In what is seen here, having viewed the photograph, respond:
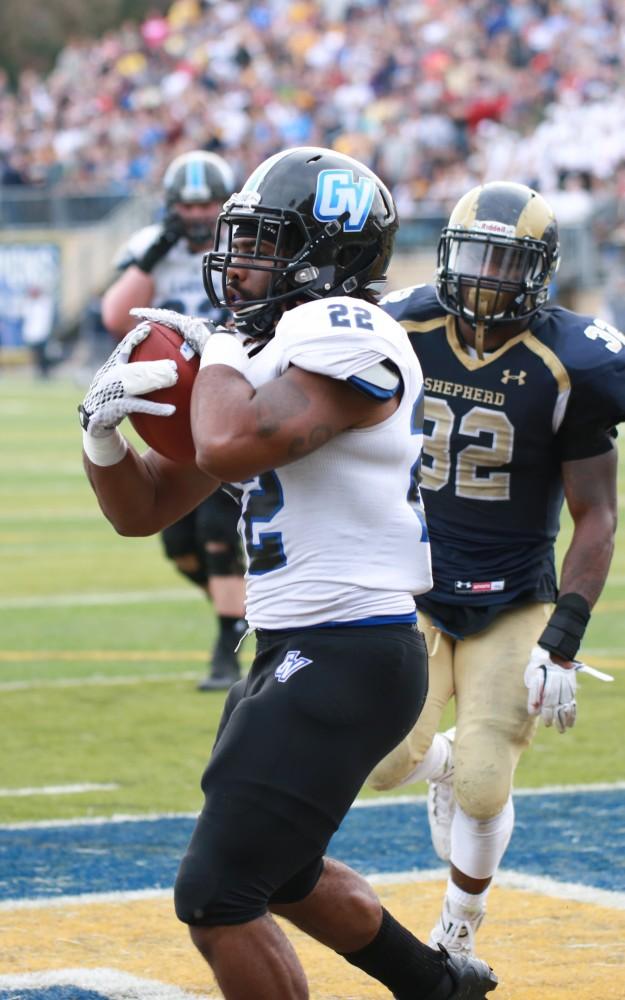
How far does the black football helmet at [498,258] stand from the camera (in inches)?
167

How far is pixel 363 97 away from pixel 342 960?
861 inches

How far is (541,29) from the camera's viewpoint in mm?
22547

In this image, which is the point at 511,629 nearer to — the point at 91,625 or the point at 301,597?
the point at 301,597

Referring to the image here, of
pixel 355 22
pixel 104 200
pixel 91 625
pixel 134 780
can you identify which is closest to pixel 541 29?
pixel 355 22

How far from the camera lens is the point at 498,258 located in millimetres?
4262

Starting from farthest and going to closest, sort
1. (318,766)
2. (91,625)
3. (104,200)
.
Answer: (104,200), (91,625), (318,766)

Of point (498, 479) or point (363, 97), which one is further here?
point (363, 97)

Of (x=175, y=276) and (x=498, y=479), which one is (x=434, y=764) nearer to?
(x=498, y=479)

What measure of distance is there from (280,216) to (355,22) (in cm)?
2416

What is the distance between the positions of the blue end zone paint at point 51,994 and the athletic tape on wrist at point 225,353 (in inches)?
53.1

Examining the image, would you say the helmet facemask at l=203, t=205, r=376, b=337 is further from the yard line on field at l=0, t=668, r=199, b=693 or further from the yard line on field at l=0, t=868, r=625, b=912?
the yard line on field at l=0, t=668, r=199, b=693

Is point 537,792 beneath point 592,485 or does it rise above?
beneath

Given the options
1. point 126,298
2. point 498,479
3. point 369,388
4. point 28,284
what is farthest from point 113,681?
point 28,284

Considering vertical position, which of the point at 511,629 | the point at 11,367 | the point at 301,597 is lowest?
the point at 11,367
